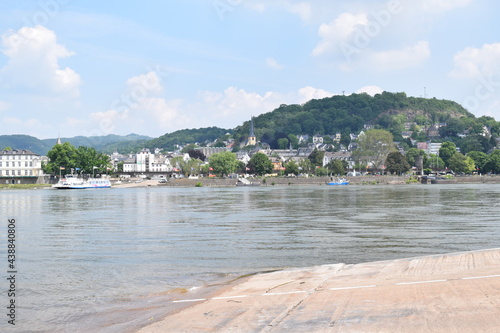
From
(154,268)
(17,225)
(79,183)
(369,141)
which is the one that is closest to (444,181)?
(369,141)

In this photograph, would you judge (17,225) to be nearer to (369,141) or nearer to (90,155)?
(90,155)

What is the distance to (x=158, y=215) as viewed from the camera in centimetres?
4075

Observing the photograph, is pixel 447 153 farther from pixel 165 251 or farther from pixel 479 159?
pixel 165 251

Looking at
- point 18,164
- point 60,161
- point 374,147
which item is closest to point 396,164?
point 374,147

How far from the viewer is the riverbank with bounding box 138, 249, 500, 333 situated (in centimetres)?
934

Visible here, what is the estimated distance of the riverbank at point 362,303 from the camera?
9344mm

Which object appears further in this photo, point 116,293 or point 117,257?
point 117,257

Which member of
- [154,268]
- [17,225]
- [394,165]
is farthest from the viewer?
[394,165]

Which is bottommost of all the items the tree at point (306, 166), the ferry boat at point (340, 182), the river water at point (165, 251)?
the river water at point (165, 251)

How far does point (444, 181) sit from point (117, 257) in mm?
130919

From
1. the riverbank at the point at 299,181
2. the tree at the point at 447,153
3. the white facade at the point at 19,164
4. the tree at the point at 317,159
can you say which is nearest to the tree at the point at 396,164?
the riverbank at the point at 299,181

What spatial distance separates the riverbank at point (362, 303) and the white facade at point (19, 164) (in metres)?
161

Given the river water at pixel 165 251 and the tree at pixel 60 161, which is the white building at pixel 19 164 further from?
the river water at pixel 165 251

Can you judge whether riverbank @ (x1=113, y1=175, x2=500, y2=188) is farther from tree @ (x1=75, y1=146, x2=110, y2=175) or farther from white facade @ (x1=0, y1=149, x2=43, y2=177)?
white facade @ (x1=0, y1=149, x2=43, y2=177)
